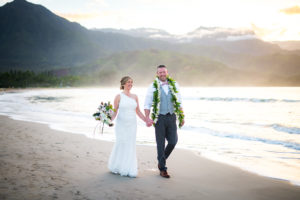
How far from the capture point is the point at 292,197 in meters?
5.10

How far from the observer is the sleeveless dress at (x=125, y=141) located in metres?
5.94

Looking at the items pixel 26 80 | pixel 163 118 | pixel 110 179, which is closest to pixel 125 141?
pixel 110 179

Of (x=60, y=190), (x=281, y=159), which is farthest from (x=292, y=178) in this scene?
(x=60, y=190)

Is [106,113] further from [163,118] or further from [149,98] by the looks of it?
[163,118]

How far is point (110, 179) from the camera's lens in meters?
5.66

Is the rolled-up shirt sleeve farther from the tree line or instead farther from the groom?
the tree line

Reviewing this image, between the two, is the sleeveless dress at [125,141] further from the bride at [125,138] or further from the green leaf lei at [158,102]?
the green leaf lei at [158,102]

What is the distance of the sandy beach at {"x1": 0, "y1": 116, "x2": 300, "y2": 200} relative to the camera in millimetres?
4852

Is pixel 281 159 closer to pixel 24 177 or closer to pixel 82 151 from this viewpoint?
pixel 82 151

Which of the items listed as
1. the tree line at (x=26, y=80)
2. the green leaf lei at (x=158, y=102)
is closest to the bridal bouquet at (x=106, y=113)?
the green leaf lei at (x=158, y=102)

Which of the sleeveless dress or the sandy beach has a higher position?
the sleeveless dress

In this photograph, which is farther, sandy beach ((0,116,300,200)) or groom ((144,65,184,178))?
groom ((144,65,184,178))

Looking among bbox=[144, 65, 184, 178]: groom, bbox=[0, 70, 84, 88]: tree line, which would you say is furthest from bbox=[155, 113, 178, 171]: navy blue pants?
bbox=[0, 70, 84, 88]: tree line

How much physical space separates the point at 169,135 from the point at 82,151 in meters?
3.64
